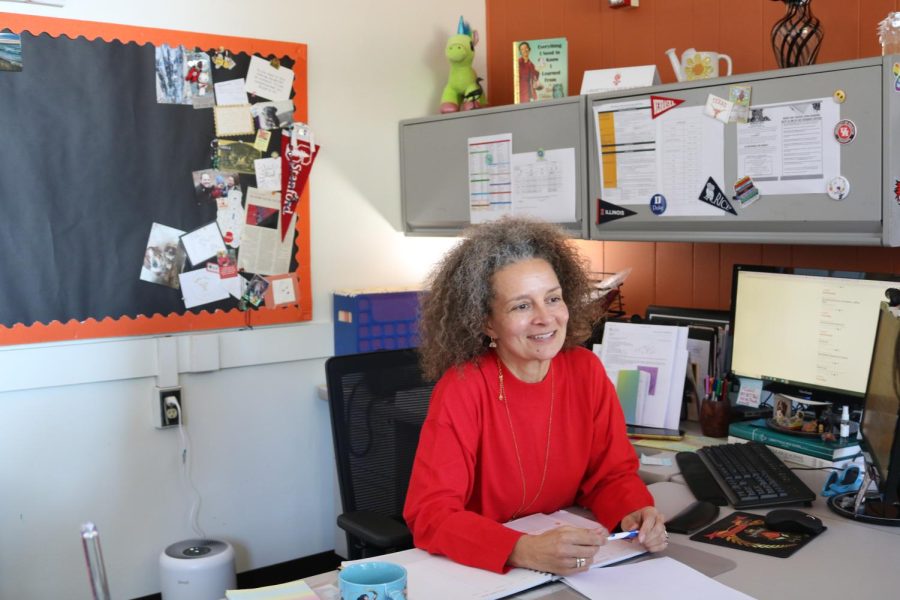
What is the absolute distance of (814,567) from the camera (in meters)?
1.56

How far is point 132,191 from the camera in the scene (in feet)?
9.61

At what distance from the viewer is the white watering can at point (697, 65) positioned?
2.55m

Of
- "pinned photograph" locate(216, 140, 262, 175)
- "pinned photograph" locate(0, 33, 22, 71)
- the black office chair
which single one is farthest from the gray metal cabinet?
"pinned photograph" locate(0, 33, 22, 71)

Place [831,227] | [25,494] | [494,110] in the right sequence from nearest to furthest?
[831,227] < [25,494] < [494,110]

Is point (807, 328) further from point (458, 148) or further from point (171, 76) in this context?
point (171, 76)

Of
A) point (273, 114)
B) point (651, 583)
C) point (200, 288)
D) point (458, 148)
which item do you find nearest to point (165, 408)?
point (200, 288)

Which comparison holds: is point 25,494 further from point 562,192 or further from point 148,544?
point 562,192

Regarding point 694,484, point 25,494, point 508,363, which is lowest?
point 25,494

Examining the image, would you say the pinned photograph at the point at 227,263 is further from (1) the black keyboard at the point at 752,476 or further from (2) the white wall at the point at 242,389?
(1) the black keyboard at the point at 752,476

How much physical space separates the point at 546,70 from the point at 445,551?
1867 mm

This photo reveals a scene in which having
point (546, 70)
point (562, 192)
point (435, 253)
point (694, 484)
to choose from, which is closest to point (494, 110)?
point (546, 70)

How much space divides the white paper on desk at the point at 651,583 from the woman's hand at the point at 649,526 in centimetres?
5

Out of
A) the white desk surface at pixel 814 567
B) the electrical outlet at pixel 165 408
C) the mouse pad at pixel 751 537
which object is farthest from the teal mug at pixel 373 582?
the electrical outlet at pixel 165 408

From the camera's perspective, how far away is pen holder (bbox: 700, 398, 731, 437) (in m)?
2.43
